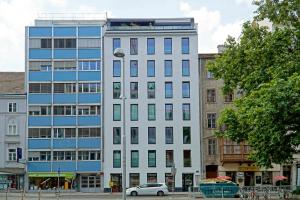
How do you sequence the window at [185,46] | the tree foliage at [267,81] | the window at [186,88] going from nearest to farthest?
the tree foliage at [267,81] < the window at [186,88] < the window at [185,46]

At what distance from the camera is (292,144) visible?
31.7 meters

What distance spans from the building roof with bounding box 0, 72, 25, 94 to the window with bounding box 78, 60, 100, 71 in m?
8.58

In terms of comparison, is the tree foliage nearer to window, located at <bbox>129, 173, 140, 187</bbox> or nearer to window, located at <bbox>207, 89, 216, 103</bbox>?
window, located at <bbox>207, 89, 216, 103</bbox>

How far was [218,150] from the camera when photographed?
77250 millimetres

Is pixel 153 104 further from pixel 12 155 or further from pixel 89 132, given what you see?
pixel 12 155

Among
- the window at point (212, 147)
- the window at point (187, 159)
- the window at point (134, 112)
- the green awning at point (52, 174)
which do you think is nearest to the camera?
the window at point (212, 147)

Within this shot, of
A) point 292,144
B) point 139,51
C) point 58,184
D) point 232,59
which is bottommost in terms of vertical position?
point 58,184

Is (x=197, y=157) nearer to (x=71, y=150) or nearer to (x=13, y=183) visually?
(x=71, y=150)

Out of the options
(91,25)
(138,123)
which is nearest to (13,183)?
(138,123)

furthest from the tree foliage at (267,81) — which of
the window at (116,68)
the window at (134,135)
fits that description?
the window at (116,68)

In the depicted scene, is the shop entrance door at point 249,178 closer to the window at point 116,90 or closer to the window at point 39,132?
the window at point 116,90

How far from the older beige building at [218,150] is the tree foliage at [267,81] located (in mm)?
34512

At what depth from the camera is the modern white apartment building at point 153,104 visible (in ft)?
261

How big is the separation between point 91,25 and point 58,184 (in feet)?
68.9
